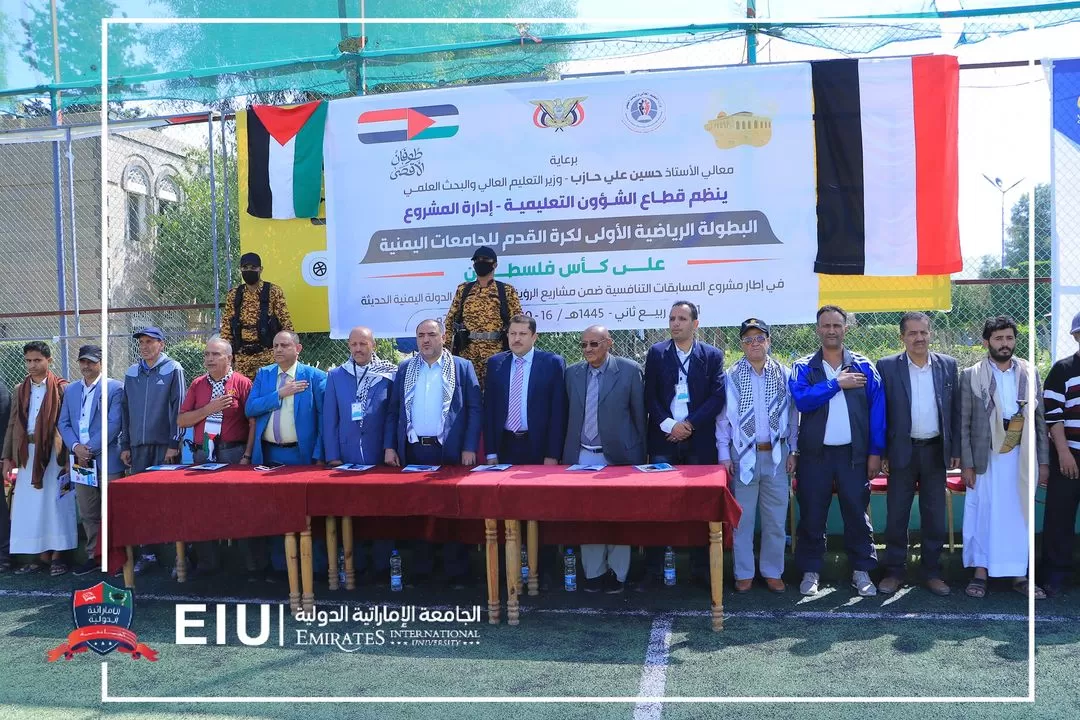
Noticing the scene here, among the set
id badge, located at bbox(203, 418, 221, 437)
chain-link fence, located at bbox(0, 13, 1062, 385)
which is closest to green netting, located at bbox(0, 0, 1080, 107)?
chain-link fence, located at bbox(0, 13, 1062, 385)

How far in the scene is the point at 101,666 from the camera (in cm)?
410

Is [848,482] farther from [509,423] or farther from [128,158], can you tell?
[128,158]

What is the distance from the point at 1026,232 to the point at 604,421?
11.4 ft

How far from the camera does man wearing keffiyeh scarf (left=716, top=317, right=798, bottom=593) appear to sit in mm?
5008

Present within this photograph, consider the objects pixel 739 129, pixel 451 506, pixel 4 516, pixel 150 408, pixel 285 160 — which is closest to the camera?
pixel 451 506

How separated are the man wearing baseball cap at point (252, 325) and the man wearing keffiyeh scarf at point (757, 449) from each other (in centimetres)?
337

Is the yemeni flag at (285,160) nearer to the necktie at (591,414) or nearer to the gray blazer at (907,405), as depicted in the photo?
the necktie at (591,414)

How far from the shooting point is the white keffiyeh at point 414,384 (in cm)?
526

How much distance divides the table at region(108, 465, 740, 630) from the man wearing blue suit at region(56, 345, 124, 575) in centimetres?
108

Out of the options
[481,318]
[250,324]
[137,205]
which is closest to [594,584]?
[481,318]

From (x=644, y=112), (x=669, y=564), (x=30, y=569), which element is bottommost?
(x=30, y=569)

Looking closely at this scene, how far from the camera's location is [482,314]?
19.9 feet

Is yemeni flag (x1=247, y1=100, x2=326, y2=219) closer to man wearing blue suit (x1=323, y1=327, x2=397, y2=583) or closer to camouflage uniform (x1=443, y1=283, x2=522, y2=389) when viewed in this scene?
camouflage uniform (x1=443, y1=283, x2=522, y2=389)

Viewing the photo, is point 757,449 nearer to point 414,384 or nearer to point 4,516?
point 414,384
